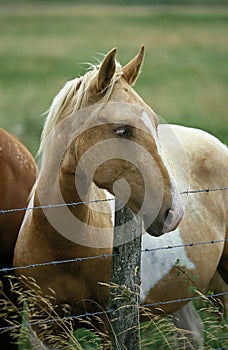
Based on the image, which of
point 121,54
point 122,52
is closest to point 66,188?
point 121,54

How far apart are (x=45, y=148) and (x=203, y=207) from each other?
1.42 meters

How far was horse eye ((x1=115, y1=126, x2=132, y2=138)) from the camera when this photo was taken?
339 cm

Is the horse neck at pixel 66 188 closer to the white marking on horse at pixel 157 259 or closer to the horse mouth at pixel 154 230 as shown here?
the horse mouth at pixel 154 230

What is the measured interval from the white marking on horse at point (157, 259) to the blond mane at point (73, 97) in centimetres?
104

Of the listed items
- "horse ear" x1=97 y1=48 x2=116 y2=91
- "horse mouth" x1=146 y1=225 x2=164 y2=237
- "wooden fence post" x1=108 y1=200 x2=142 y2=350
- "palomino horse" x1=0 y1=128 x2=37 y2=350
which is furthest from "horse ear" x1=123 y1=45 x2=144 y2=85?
"palomino horse" x1=0 y1=128 x2=37 y2=350

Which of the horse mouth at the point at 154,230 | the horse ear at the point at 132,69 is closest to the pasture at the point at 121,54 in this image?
the horse ear at the point at 132,69

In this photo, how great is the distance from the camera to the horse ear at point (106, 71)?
3.36 meters

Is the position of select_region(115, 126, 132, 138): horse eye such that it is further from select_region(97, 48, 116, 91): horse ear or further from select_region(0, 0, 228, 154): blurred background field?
select_region(0, 0, 228, 154): blurred background field

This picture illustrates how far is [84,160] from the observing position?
140 inches

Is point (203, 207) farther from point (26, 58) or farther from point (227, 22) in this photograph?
point (227, 22)

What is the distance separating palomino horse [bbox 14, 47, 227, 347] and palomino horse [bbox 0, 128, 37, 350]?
33 centimetres

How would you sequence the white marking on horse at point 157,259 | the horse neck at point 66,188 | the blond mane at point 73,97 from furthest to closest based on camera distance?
1. the white marking on horse at point 157,259
2. the horse neck at point 66,188
3. the blond mane at point 73,97

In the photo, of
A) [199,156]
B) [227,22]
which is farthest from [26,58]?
[199,156]

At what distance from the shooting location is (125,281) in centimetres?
358
